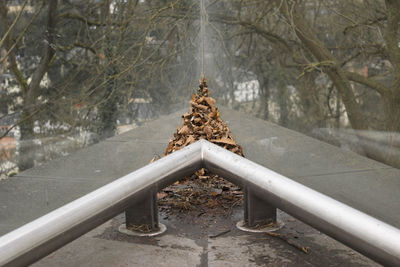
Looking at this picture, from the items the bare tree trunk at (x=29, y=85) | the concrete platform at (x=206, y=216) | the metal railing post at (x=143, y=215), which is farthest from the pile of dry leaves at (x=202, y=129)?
the bare tree trunk at (x=29, y=85)

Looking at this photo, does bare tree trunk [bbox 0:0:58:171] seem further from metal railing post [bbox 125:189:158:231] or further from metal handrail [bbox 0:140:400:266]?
metal handrail [bbox 0:140:400:266]

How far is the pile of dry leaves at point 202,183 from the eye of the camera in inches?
83.9

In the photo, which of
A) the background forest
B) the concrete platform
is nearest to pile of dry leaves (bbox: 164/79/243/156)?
the concrete platform

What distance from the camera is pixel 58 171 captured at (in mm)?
3045

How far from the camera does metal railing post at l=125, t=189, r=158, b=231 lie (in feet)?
5.88

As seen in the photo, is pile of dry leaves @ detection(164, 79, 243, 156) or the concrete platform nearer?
the concrete platform

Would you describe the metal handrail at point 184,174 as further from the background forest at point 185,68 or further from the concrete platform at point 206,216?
the background forest at point 185,68

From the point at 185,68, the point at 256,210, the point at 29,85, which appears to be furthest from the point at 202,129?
the point at 29,85

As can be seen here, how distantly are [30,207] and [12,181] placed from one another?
10.4 inches

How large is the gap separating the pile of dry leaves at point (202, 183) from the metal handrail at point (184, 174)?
43 centimetres

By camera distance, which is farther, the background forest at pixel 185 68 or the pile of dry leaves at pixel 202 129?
the background forest at pixel 185 68

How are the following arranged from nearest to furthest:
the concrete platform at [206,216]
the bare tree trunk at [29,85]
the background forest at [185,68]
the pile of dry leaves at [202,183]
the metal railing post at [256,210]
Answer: the concrete platform at [206,216], the metal railing post at [256,210], the pile of dry leaves at [202,183], the background forest at [185,68], the bare tree trunk at [29,85]

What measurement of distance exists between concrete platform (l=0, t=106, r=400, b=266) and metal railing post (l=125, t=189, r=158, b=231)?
7 centimetres

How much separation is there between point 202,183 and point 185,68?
8.06 feet
